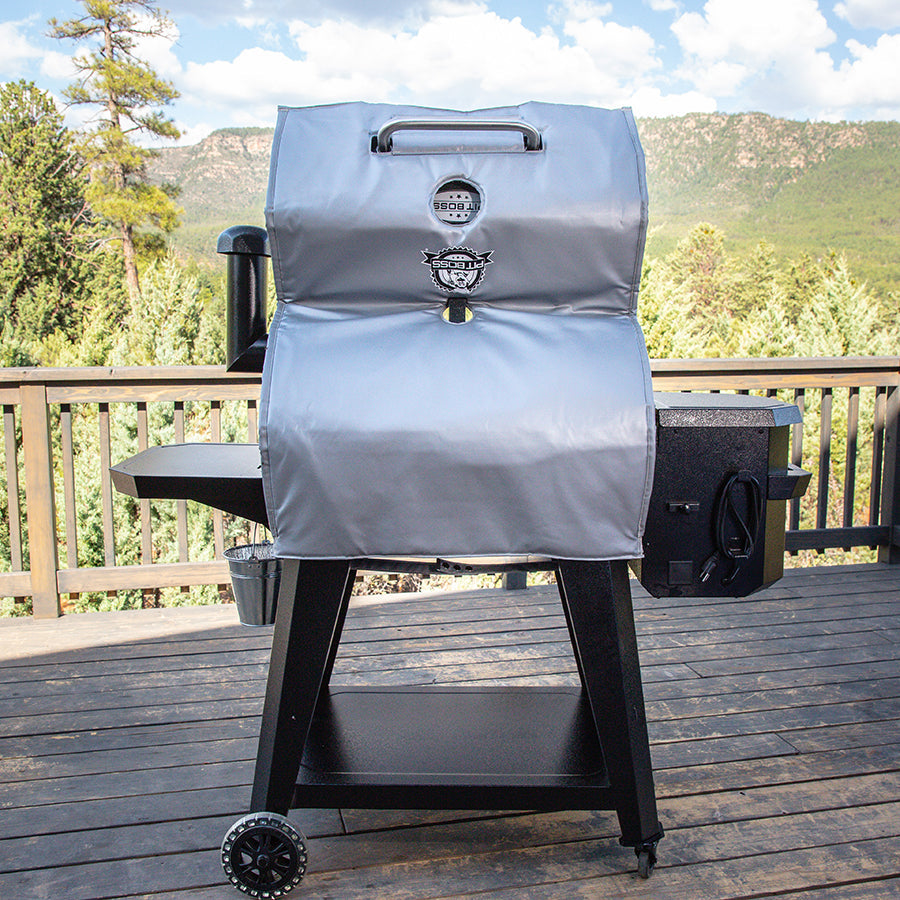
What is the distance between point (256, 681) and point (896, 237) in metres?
43.1

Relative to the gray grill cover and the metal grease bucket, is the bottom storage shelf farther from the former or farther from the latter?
the metal grease bucket

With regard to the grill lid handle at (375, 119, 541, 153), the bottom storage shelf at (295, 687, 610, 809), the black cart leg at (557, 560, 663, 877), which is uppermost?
the grill lid handle at (375, 119, 541, 153)

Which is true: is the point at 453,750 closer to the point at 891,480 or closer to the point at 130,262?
the point at 891,480

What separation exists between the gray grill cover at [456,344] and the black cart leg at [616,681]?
0.40 ft

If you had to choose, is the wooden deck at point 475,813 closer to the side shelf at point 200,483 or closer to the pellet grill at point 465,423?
the pellet grill at point 465,423

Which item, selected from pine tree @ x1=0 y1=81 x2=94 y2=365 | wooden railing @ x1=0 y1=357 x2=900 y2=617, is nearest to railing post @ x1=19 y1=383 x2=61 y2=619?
wooden railing @ x1=0 y1=357 x2=900 y2=617

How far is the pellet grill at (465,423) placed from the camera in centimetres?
133

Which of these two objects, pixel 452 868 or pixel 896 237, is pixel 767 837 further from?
pixel 896 237

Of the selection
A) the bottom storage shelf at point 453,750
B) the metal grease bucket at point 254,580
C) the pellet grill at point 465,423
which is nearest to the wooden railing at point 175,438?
the metal grease bucket at point 254,580

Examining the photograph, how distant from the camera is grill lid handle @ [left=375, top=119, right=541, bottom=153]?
1.37 meters

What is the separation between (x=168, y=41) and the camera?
27359 mm

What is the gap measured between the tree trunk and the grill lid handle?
93.9 ft

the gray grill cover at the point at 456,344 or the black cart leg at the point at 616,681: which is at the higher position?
the gray grill cover at the point at 456,344

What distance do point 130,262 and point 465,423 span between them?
29.4 meters
